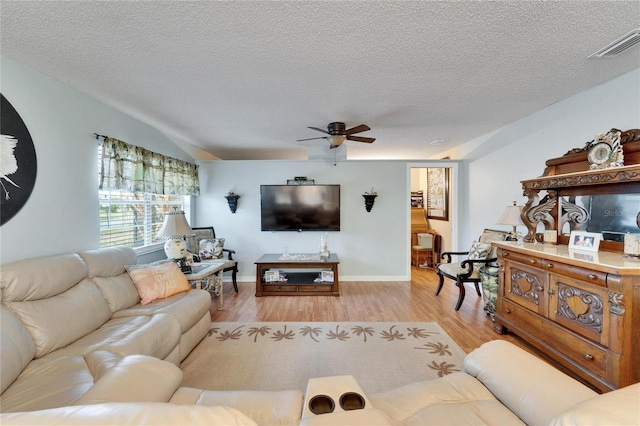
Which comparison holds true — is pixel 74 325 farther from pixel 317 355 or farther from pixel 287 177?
pixel 287 177

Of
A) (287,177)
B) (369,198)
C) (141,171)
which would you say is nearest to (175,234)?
(141,171)

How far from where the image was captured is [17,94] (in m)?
1.91

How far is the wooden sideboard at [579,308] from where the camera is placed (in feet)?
5.20

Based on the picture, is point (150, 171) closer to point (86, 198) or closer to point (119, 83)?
point (86, 198)

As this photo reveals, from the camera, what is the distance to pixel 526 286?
91.6 inches

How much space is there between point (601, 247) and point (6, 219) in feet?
16.0

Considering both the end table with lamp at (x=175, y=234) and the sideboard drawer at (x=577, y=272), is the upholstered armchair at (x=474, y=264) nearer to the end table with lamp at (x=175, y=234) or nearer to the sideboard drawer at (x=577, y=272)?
the sideboard drawer at (x=577, y=272)

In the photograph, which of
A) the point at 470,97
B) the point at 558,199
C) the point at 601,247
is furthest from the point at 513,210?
the point at 470,97

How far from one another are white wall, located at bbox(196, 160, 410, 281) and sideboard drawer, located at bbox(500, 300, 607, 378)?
2147mm

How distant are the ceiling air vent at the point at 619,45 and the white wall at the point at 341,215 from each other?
2.75m

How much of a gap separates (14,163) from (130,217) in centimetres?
144

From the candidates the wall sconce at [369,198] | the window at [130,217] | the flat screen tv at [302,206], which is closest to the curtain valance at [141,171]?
the window at [130,217]

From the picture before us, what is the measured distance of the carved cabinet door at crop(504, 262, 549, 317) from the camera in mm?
2160

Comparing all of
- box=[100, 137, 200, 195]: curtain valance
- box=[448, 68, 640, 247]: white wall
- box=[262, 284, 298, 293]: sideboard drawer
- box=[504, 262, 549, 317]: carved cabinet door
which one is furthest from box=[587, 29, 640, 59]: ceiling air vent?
box=[100, 137, 200, 195]: curtain valance
